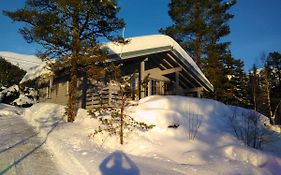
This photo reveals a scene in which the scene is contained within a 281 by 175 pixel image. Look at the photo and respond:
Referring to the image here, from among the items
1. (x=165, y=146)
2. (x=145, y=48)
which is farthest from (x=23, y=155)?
(x=145, y=48)

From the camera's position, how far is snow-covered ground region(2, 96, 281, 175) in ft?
21.8

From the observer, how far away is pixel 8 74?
35.7 m

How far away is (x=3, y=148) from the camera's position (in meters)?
8.46

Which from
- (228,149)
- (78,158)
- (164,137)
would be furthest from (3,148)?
(228,149)

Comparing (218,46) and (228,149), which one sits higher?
(218,46)

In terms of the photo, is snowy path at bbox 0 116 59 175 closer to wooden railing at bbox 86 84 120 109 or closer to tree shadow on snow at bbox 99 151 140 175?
tree shadow on snow at bbox 99 151 140 175

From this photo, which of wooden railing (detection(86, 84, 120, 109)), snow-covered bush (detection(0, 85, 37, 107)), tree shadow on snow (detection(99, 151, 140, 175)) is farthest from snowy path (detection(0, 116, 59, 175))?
snow-covered bush (detection(0, 85, 37, 107))

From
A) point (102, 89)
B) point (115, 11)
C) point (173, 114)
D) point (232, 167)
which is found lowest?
point (232, 167)

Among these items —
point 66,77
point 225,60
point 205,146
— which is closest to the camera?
point 205,146

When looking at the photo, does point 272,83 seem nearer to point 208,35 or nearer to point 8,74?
point 208,35

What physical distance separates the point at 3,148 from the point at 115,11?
8.27m

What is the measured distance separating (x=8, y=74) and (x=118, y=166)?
33438 millimetres

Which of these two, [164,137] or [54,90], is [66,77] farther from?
[164,137]

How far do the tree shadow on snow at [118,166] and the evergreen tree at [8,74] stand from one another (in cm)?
3143
